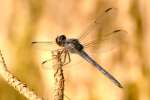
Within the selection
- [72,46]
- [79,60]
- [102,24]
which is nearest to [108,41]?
[102,24]

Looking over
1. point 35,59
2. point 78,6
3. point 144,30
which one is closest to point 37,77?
point 35,59

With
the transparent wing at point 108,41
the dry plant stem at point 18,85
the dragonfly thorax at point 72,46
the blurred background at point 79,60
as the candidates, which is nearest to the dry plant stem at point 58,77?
the dry plant stem at point 18,85

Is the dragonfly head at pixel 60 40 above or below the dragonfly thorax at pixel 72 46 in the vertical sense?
above

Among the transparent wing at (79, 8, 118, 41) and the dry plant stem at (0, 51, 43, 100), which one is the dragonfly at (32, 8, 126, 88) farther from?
the dry plant stem at (0, 51, 43, 100)

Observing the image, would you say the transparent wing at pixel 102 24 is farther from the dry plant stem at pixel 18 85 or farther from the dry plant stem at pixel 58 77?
the dry plant stem at pixel 18 85

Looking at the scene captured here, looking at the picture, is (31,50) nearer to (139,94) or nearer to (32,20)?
(32,20)

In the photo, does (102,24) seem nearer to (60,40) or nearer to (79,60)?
(79,60)
